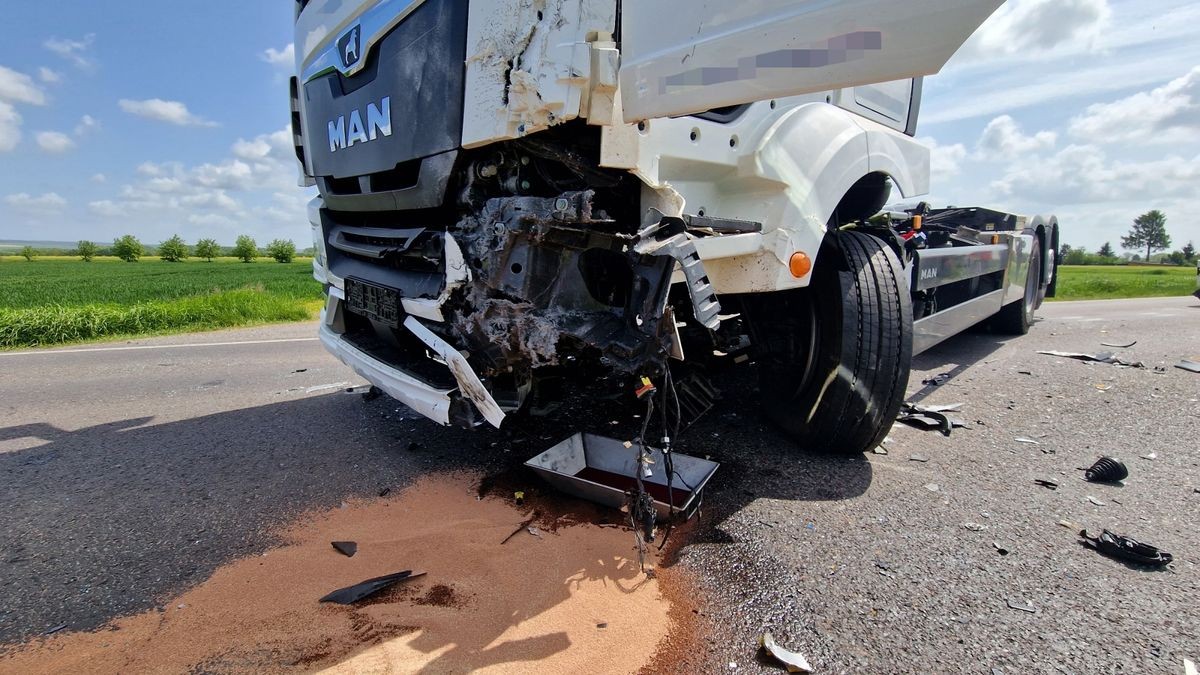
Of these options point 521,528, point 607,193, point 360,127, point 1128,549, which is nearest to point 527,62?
point 607,193

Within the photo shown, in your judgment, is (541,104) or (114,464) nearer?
(541,104)

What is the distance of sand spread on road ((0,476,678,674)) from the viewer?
5.80ft

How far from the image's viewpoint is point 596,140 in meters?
2.26

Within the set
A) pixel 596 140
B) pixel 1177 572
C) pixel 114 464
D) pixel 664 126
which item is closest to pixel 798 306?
pixel 664 126

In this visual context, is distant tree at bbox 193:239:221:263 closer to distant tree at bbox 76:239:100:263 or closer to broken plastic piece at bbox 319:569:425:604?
distant tree at bbox 76:239:100:263

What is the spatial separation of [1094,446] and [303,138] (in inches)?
196

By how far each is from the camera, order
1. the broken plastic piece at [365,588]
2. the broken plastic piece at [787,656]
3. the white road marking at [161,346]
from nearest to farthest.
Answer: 1. the broken plastic piece at [787,656]
2. the broken plastic piece at [365,588]
3. the white road marking at [161,346]

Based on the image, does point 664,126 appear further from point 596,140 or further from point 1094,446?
point 1094,446

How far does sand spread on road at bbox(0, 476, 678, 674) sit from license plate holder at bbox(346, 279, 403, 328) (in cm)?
93

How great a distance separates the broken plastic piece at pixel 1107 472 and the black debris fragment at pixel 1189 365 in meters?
3.31

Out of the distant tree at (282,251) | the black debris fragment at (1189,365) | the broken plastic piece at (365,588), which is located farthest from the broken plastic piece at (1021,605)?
the distant tree at (282,251)

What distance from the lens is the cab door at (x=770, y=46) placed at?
4.95ft

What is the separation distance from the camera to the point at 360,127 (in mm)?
2838

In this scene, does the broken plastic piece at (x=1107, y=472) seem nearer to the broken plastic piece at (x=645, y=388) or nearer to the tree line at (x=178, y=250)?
the broken plastic piece at (x=645, y=388)
